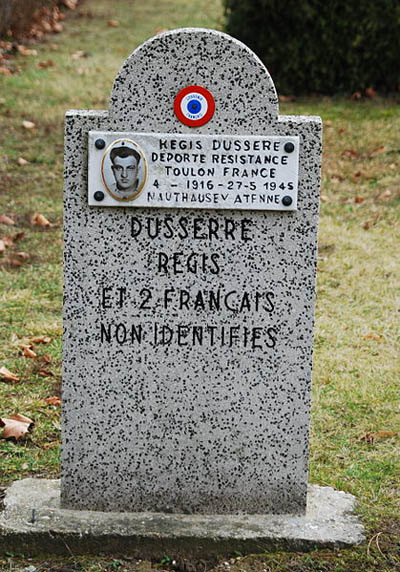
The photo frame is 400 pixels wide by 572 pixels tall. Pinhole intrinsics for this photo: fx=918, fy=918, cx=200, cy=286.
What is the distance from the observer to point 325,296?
5.80 meters

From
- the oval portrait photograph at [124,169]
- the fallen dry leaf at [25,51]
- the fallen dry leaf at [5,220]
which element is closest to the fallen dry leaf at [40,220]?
the fallen dry leaf at [5,220]

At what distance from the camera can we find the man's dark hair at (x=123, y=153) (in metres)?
2.94

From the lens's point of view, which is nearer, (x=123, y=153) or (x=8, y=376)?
(x=123, y=153)

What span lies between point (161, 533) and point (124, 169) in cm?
122

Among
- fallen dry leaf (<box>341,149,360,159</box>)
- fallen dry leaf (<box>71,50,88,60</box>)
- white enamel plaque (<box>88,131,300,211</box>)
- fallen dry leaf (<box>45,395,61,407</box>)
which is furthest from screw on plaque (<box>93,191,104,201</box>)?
fallen dry leaf (<box>71,50,88,60</box>)

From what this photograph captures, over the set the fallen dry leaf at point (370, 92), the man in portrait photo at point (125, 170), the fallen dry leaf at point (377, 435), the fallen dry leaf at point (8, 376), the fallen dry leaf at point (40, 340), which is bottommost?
the fallen dry leaf at point (377, 435)

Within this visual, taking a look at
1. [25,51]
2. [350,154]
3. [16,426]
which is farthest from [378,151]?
[25,51]

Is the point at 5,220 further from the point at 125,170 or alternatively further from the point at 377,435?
the point at 125,170

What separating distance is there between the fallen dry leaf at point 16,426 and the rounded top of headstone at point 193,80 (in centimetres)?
160

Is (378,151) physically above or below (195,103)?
above

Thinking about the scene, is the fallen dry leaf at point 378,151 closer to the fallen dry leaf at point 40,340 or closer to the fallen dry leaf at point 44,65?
the fallen dry leaf at point 40,340

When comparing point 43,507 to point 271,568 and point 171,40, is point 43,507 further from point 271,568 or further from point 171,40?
point 171,40

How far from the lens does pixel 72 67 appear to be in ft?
37.3

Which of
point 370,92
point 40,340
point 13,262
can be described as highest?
point 370,92
